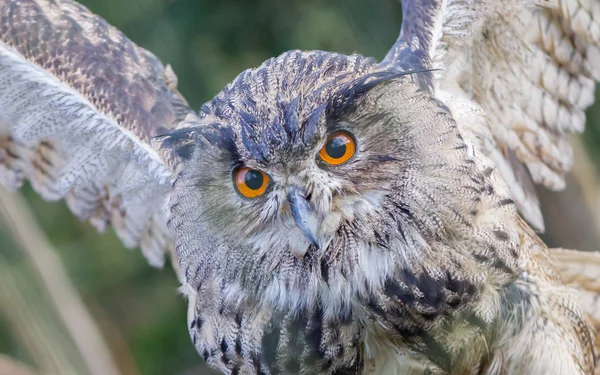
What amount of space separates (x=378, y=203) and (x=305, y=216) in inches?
6.8

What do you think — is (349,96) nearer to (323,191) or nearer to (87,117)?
(323,191)

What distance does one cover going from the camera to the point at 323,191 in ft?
4.76

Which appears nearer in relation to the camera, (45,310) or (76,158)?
(76,158)

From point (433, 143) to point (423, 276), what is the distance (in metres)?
0.29

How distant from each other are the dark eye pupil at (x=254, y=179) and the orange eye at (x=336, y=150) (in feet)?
0.43

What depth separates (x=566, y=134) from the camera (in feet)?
8.00

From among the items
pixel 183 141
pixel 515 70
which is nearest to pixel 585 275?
pixel 515 70

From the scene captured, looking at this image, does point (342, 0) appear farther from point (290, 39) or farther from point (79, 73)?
point (79, 73)

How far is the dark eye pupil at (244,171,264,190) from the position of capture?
4.91 ft

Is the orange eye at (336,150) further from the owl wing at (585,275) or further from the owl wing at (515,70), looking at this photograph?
the owl wing at (585,275)

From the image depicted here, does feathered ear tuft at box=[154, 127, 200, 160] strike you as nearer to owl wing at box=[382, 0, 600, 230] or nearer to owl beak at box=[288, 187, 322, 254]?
owl beak at box=[288, 187, 322, 254]

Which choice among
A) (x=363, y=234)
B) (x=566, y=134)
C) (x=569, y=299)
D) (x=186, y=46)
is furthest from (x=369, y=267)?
(x=186, y=46)

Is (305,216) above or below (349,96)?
below

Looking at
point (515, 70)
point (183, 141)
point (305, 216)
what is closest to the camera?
point (305, 216)
